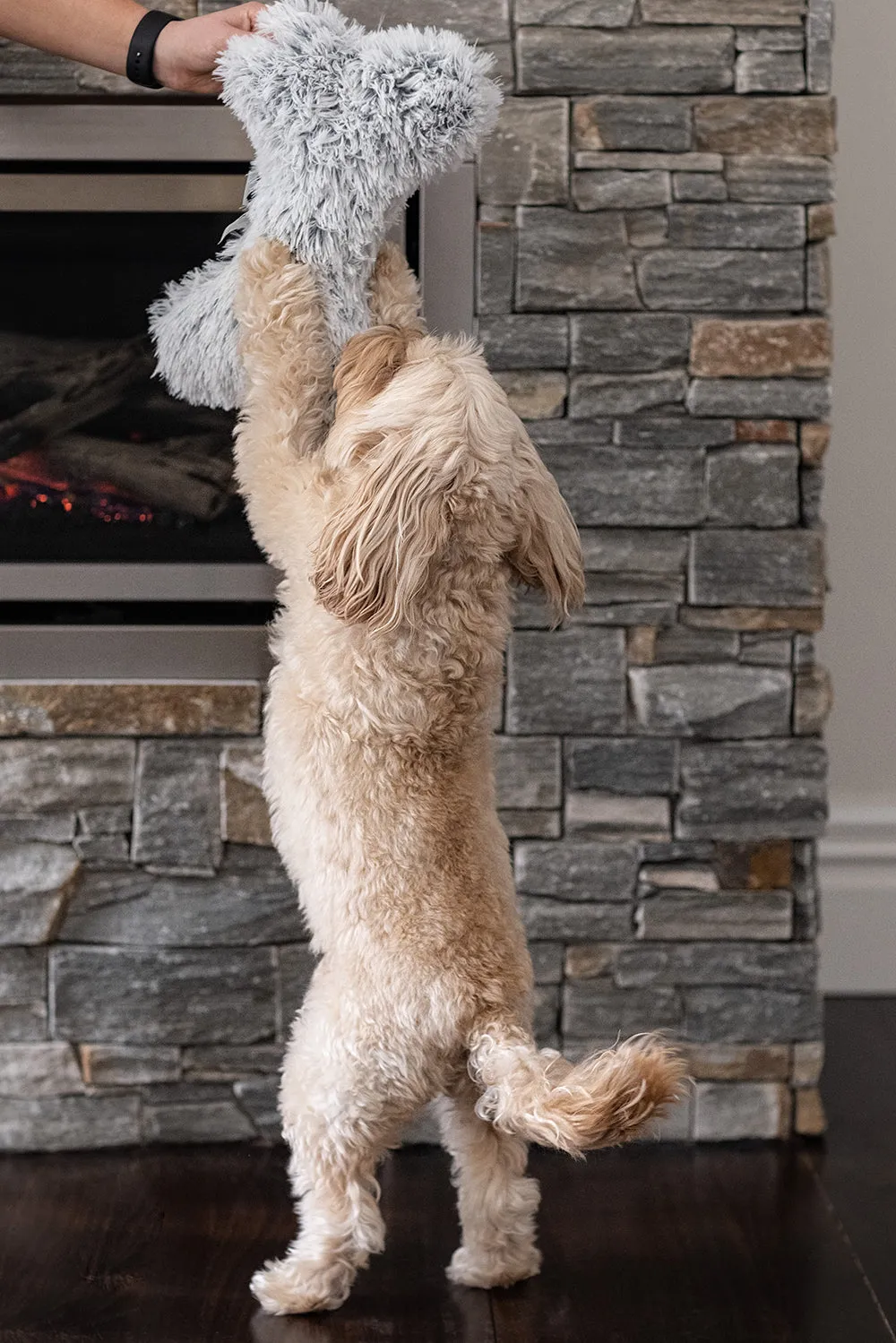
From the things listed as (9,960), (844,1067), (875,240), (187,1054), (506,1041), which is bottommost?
(844,1067)

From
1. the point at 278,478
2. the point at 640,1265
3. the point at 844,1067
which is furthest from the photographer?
the point at 844,1067

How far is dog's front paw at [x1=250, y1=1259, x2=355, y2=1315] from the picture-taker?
173cm

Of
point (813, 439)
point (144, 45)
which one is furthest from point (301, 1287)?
point (144, 45)

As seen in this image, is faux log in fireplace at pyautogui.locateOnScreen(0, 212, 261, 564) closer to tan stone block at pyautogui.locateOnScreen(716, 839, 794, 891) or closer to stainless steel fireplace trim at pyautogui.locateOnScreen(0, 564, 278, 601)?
stainless steel fireplace trim at pyautogui.locateOnScreen(0, 564, 278, 601)

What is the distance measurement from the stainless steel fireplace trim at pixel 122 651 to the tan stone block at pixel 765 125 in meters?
1.05

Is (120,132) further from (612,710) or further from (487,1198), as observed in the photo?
(487,1198)

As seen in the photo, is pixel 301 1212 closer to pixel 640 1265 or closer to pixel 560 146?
pixel 640 1265

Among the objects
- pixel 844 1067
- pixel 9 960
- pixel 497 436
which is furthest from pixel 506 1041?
pixel 844 1067

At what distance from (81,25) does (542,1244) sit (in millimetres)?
1780

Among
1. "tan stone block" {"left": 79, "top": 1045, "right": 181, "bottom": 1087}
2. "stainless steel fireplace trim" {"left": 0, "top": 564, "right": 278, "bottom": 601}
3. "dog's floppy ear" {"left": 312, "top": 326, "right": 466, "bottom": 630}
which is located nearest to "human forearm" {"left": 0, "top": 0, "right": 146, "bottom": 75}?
"dog's floppy ear" {"left": 312, "top": 326, "right": 466, "bottom": 630}

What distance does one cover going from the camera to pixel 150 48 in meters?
1.72

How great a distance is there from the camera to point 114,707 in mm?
2227

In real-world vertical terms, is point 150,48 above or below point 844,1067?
above

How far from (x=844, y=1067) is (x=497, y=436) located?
1.64 metres
